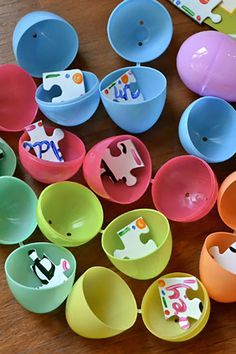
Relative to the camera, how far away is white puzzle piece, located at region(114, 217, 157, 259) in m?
0.87

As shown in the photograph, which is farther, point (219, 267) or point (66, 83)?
point (66, 83)

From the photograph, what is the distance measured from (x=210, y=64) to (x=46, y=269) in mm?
376

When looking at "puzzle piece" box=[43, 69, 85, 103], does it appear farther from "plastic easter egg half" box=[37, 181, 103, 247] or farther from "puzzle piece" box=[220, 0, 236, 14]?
"puzzle piece" box=[220, 0, 236, 14]

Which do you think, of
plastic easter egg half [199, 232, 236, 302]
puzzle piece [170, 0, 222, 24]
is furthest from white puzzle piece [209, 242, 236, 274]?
puzzle piece [170, 0, 222, 24]

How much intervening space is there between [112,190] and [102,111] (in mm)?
128

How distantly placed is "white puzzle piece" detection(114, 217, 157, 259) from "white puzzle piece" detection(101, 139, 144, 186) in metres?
0.07

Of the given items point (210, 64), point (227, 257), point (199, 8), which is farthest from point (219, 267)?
point (199, 8)

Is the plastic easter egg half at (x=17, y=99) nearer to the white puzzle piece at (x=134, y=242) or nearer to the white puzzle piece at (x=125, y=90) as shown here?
the white puzzle piece at (x=125, y=90)

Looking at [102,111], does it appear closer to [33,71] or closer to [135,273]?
[33,71]

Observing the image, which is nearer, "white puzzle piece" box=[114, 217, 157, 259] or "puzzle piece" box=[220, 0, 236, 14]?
"white puzzle piece" box=[114, 217, 157, 259]

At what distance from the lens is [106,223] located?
35.5 inches

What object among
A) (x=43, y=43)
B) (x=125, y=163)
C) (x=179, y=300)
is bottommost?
(x=179, y=300)

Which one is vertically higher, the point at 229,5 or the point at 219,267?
the point at 229,5

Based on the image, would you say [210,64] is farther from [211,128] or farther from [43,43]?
[43,43]
